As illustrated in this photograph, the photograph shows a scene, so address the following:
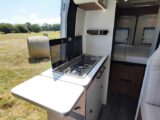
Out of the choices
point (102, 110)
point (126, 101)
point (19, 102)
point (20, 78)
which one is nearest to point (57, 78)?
point (102, 110)

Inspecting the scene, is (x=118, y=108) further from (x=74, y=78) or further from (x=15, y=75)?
(x=15, y=75)

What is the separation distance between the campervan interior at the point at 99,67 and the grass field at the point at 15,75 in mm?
384

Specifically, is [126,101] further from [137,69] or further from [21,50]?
[21,50]

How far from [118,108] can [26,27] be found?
2.02 meters

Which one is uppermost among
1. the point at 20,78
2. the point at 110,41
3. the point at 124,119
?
the point at 110,41

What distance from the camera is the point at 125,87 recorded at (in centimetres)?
214

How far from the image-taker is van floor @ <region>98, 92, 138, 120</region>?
171cm

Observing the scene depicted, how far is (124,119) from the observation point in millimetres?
1655

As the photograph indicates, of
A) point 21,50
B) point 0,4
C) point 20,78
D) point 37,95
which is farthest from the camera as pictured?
point 21,50

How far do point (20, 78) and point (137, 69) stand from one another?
2.58m

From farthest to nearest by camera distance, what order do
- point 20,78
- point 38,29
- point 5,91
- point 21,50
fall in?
point 21,50, point 20,78, point 5,91, point 38,29

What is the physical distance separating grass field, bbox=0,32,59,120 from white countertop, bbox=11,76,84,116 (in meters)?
0.61

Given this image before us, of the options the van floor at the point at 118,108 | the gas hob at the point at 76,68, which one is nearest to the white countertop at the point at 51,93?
the gas hob at the point at 76,68

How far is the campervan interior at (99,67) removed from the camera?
84 centimetres
